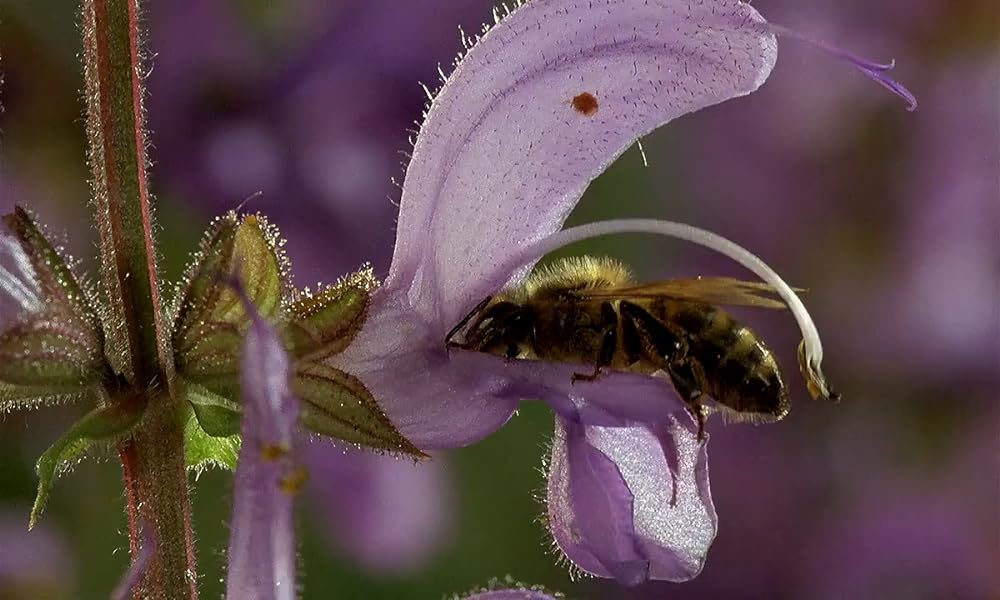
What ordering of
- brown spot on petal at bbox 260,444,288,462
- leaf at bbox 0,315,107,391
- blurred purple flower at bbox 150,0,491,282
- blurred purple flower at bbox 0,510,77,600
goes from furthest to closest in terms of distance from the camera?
1. blurred purple flower at bbox 150,0,491,282
2. blurred purple flower at bbox 0,510,77,600
3. leaf at bbox 0,315,107,391
4. brown spot on petal at bbox 260,444,288,462

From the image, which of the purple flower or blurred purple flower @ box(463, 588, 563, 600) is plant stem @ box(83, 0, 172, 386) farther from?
blurred purple flower @ box(463, 588, 563, 600)

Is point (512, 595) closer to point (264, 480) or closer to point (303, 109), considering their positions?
point (264, 480)

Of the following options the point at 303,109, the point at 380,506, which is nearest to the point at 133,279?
the point at 380,506

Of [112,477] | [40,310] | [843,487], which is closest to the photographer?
[40,310]

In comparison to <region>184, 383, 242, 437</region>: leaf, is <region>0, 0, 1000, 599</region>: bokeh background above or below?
above

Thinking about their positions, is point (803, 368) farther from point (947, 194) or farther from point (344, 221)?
point (947, 194)

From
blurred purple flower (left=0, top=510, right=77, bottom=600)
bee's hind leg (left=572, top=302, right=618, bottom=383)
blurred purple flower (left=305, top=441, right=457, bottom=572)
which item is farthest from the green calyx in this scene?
blurred purple flower (left=305, top=441, right=457, bottom=572)

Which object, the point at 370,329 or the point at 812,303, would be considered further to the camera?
the point at 812,303

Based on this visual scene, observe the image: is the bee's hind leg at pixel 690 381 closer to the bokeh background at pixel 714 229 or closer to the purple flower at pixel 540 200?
the purple flower at pixel 540 200

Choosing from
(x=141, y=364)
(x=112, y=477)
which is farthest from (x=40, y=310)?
(x=112, y=477)
